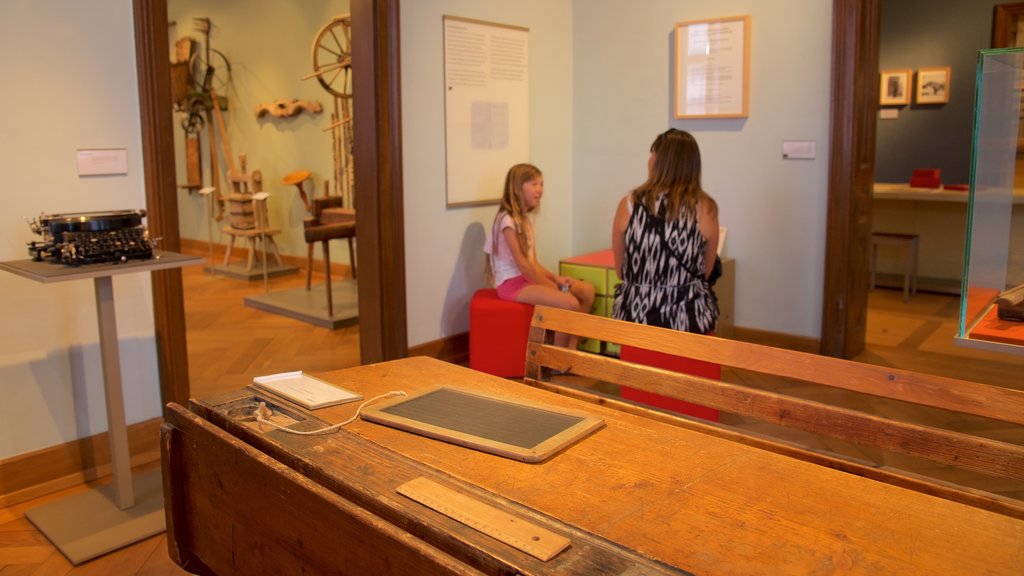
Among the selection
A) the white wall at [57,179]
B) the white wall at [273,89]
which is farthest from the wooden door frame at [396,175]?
the white wall at [273,89]

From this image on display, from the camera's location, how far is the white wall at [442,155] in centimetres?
443

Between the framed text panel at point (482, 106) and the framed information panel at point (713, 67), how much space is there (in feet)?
3.18

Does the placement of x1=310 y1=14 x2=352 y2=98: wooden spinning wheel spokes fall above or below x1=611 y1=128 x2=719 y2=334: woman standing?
above

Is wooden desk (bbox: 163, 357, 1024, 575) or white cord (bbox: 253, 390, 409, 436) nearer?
wooden desk (bbox: 163, 357, 1024, 575)

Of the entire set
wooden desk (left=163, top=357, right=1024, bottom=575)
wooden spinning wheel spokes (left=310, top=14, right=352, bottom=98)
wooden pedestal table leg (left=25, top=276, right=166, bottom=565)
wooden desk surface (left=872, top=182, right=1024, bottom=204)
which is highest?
wooden spinning wheel spokes (left=310, top=14, right=352, bottom=98)

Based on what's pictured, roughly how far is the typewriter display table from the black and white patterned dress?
174cm

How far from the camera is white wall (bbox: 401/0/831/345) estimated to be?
4.51 metres

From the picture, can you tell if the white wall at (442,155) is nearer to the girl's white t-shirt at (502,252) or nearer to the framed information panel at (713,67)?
the girl's white t-shirt at (502,252)

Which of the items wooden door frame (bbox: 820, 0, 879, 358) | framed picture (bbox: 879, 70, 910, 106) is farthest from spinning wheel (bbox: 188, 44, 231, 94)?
framed picture (bbox: 879, 70, 910, 106)

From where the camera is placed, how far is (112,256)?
2.80 m

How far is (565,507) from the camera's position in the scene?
4.30ft

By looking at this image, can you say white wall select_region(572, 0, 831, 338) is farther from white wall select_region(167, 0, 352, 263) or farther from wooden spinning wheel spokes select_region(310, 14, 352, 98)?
white wall select_region(167, 0, 352, 263)

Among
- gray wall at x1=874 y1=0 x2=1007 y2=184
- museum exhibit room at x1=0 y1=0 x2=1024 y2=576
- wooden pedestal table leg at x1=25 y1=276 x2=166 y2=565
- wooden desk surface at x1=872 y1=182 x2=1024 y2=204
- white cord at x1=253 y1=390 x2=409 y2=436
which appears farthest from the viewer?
gray wall at x1=874 y1=0 x2=1007 y2=184

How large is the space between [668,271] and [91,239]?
2.17 metres
